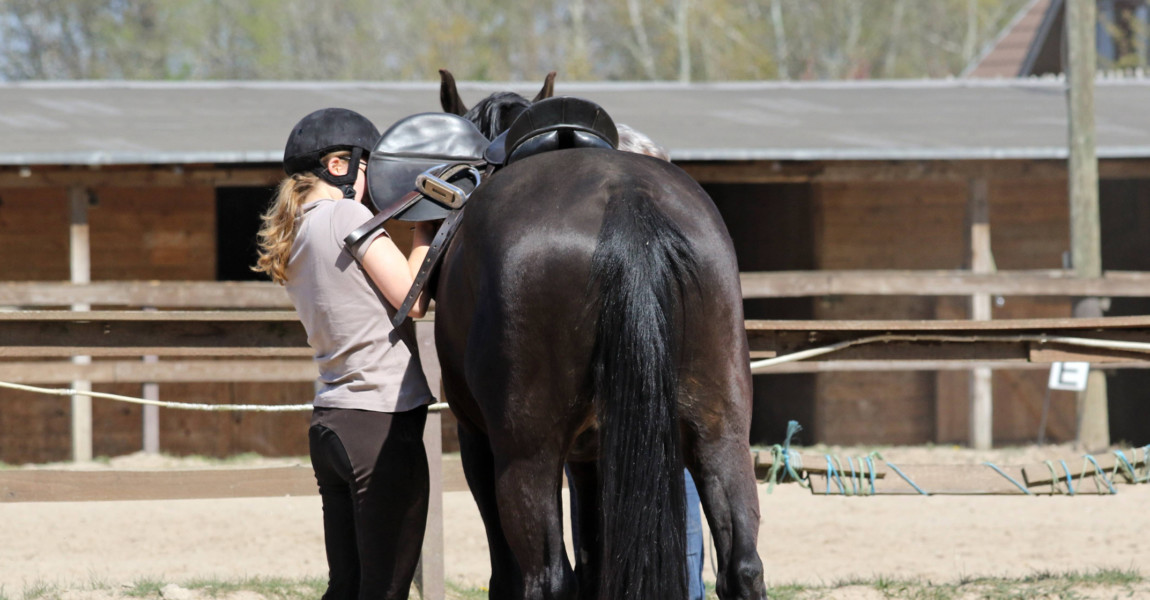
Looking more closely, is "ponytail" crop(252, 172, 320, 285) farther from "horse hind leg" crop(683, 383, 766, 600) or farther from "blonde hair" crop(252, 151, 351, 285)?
"horse hind leg" crop(683, 383, 766, 600)

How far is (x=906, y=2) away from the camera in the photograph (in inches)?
1337

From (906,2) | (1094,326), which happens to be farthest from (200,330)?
(906,2)

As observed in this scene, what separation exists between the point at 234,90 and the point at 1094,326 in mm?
10580

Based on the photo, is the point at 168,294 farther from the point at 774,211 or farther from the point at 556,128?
the point at 774,211

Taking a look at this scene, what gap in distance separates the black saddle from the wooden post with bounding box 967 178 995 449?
7835 millimetres

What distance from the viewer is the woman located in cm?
285

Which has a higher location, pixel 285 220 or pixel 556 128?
pixel 556 128

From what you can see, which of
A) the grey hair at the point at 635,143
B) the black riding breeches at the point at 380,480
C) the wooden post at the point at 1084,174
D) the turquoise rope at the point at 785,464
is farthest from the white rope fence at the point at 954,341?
the wooden post at the point at 1084,174

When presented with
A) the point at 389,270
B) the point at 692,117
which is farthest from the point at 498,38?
the point at 389,270

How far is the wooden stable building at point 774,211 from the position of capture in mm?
9477

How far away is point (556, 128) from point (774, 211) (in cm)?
976

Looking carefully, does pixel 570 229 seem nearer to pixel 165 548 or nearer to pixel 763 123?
pixel 165 548

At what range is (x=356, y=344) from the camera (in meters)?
2.89

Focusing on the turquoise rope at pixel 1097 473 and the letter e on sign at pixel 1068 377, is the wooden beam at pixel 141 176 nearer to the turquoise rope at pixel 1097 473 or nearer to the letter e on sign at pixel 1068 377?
the letter e on sign at pixel 1068 377
